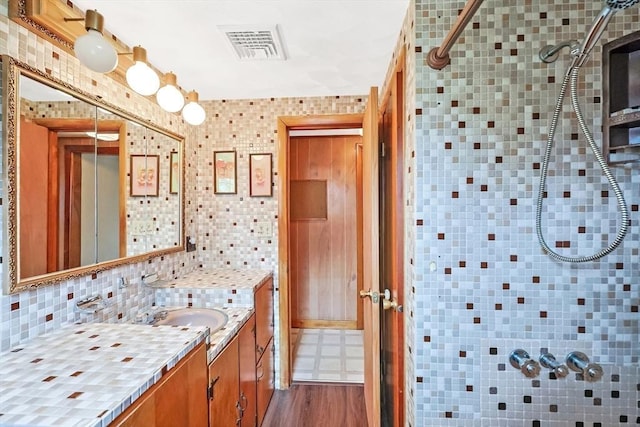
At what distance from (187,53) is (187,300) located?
4.58 feet

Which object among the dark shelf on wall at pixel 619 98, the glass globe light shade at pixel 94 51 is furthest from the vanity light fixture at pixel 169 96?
the dark shelf on wall at pixel 619 98

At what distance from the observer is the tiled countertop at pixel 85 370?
27.2 inches

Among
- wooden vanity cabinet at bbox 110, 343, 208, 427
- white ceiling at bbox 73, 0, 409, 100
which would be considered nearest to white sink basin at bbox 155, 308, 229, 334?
wooden vanity cabinet at bbox 110, 343, 208, 427

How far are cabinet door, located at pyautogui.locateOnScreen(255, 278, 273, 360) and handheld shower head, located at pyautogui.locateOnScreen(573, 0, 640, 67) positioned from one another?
180 cm

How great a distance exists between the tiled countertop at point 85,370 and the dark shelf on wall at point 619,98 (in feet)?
5.34

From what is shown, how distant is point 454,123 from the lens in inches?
43.7

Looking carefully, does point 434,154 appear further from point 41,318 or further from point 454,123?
point 41,318

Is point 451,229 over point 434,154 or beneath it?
beneath

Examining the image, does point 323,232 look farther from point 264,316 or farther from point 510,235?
point 510,235

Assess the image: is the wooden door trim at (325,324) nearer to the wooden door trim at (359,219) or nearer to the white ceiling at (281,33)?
the wooden door trim at (359,219)

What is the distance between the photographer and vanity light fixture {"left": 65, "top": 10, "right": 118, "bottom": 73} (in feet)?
3.43

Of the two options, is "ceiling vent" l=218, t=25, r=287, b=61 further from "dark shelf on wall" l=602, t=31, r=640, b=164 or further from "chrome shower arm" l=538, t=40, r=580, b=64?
"dark shelf on wall" l=602, t=31, r=640, b=164

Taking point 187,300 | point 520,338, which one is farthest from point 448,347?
point 187,300

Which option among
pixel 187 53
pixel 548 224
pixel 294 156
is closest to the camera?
pixel 548 224
